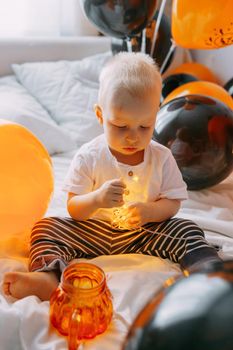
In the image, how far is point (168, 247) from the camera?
111cm

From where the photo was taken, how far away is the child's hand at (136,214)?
1062mm

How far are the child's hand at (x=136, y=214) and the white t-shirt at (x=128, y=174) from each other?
3cm

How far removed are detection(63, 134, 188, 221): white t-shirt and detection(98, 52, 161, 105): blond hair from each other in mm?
130

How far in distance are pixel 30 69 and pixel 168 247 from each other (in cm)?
115

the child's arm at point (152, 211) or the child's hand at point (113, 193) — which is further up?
the child's hand at point (113, 193)

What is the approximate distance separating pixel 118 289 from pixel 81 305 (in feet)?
0.48

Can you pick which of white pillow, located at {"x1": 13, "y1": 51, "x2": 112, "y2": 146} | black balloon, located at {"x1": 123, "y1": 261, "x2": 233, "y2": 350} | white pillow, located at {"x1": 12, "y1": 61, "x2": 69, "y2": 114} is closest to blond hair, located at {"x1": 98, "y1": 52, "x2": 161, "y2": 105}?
black balloon, located at {"x1": 123, "y1": 261, "x2": 233, "y2": 350}

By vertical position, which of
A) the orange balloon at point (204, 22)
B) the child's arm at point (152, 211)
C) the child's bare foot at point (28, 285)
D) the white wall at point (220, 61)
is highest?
the orange balloon at point (204, 22)

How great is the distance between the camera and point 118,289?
96 centimetres

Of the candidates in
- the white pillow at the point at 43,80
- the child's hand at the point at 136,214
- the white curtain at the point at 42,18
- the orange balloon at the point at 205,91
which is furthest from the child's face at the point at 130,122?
the white curtain at the point at 42,18

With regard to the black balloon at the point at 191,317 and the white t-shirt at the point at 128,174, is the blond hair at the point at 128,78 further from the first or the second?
the black balloon at the point at 191,317

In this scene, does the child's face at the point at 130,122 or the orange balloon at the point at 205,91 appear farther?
the orange balloon at the point at 205,91

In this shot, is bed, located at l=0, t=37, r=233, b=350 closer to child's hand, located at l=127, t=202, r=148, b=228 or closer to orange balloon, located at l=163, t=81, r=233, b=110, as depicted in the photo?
child's hand, located at l=127, t=202, r=148, b=228

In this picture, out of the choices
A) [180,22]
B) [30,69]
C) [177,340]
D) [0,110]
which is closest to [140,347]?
[177,340]
